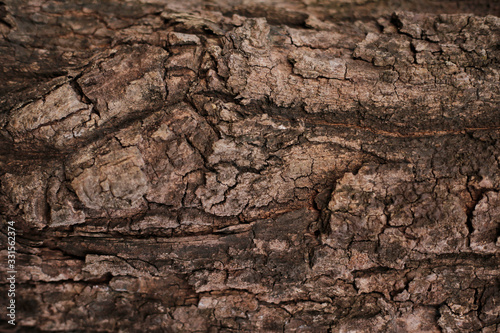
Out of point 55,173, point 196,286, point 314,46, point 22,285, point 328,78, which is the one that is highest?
point 314,46

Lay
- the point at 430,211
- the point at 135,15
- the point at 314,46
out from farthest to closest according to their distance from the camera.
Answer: the point at 135,15, the point at 314,46, the point at 430,211

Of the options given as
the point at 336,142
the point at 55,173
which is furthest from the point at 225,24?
the point at 55,173

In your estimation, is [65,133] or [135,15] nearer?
[65,133]

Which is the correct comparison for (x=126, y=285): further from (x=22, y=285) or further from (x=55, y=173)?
(x=55, y=173)

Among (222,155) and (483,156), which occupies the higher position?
(483,156)

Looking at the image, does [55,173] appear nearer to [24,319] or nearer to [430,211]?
[24,319]

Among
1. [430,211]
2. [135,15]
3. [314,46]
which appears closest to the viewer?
[430,211]

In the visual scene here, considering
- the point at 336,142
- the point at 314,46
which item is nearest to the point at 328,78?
the point at 314,46
